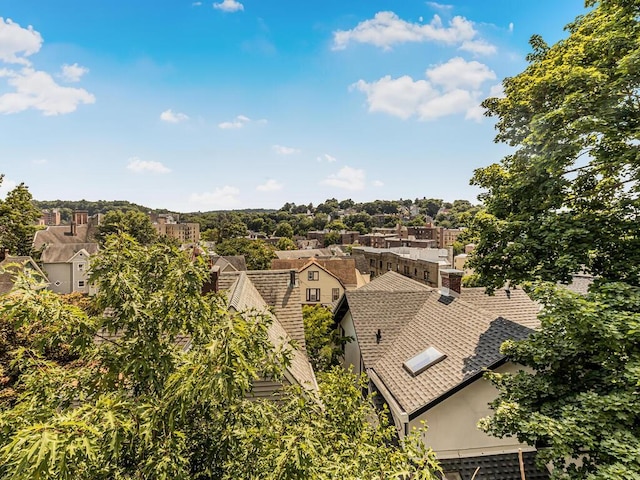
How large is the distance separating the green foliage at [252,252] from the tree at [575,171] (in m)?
47.5

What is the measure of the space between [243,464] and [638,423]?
751 cm

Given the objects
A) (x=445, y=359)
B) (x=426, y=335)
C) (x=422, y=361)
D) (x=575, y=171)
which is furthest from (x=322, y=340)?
(x=575, y=171)

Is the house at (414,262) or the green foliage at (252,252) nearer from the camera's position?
the house at (414,262)

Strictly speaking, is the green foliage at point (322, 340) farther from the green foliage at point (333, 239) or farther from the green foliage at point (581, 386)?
the green foliage at point (333, 239)

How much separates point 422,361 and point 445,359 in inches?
31.4

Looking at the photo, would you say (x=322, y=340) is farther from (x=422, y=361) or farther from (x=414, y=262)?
(x=414, y=262)

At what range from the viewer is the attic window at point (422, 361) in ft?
37.7

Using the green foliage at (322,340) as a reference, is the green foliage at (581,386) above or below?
above

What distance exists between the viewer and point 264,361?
430cm

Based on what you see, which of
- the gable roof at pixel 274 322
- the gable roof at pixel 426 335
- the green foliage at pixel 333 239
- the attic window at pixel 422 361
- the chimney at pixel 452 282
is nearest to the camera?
the gable roof at pixel 426 335

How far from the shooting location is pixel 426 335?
13.5 m

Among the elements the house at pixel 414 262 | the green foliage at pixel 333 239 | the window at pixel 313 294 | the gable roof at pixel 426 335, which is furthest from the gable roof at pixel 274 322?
the green foliage at pixel 333 239

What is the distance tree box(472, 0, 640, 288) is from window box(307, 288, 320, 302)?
2716 cm

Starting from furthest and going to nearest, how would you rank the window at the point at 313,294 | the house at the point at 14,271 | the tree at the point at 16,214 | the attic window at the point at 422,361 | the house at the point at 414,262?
the house at the point at 414,262 → the window at the point at 313,294 → the tree at the point at 16,214 → the attic window at the point at 422,361 → the house at the point at 14,271
